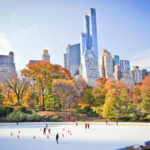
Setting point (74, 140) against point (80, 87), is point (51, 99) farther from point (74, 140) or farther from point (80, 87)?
point (74, 140)

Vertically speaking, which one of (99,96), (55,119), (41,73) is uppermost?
(41,73)

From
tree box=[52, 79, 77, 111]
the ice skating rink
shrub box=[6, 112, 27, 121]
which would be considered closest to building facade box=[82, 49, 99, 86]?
tree box=[52, 79, 77, 111]

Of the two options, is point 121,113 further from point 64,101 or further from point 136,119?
point 64,101

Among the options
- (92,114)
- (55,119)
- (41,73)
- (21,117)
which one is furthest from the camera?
(41,73)

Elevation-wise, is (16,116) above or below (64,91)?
below

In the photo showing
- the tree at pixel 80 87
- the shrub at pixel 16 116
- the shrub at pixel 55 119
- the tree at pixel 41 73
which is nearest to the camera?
the shrub at pixel 16 116

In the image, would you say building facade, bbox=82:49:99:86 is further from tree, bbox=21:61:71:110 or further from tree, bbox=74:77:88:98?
tree, bbox=21:61:71:110

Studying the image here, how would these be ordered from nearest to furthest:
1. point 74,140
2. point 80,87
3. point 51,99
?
point 74,140 < point 51,99 < point 80,87

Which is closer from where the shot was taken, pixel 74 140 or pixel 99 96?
pixel 74 140

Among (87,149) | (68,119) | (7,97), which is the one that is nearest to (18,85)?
(7,97)

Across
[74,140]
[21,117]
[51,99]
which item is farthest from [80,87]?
[74,140]

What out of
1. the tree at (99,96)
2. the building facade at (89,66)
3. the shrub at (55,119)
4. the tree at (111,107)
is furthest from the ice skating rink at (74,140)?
the building facade at (89,66)

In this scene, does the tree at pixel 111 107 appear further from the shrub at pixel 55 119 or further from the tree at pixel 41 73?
the tree at pixel 41 73

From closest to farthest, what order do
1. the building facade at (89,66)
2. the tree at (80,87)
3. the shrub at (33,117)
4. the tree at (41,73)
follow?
the shrub at (33,117)
the tree at (41,73)
the tree at (80,87)
the building facade at (89,66)
